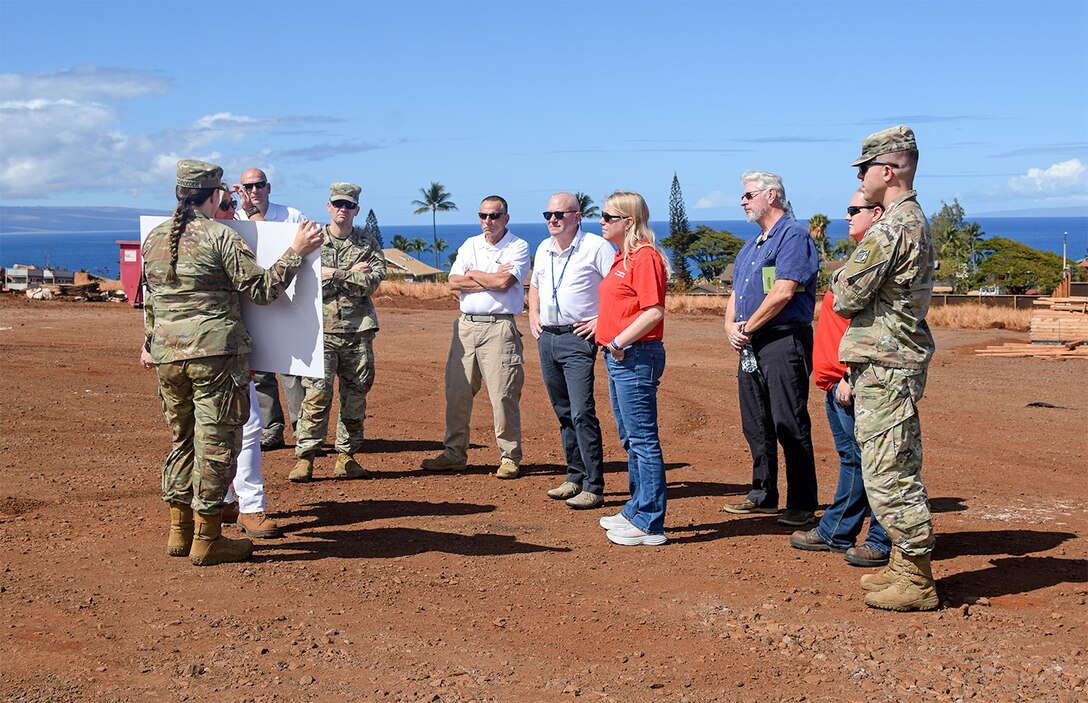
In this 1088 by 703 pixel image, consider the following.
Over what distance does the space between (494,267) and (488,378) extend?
0.83 meters

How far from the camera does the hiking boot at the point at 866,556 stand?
5.85m

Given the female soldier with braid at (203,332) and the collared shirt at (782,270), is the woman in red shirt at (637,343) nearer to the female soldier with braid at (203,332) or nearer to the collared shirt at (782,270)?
the collared shirt at (782,270)

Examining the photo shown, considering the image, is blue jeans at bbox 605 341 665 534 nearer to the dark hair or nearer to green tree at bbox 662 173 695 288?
the dark hair

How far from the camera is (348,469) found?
8.35 meters

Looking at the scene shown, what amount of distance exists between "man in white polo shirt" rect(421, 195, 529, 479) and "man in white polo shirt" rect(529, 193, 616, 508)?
0.61 m

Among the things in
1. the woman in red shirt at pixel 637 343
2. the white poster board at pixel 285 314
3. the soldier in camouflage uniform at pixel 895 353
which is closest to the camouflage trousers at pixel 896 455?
the soldier in camouflage uniform at pixel 895 353

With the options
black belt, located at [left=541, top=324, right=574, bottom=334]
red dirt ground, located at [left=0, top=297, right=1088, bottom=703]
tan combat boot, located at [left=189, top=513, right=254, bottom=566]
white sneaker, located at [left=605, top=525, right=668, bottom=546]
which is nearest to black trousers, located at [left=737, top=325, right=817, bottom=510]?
red dirt ground, located at [left=0, top=297, right=1088, bottom=703]

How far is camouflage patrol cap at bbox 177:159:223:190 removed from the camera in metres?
5.76

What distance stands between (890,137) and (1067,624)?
7.64 feet

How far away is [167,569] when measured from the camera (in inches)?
230

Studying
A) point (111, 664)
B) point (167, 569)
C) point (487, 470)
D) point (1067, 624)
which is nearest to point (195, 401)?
point (167, 569)

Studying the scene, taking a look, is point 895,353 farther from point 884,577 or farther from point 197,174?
point 197,174

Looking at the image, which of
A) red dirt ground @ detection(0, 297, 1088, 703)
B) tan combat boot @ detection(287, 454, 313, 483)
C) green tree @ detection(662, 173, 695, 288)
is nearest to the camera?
red dirt ground @ detection(0, 297, 1088, 703)

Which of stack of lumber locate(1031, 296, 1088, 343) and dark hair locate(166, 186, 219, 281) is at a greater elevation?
dark hair locate(166, 186, 219, 281)
